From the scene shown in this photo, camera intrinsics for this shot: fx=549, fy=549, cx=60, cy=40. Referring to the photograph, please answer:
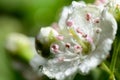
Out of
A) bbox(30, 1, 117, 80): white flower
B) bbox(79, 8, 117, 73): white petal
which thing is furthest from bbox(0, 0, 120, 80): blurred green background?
bbox(79, 8, 117, 73): white petal

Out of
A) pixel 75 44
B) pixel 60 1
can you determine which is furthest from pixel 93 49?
pixel 60 1

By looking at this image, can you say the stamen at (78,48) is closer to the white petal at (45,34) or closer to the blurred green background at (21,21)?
the white petal at (45,34)

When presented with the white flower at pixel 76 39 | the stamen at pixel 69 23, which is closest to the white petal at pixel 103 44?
the white flower at pixel 76 39

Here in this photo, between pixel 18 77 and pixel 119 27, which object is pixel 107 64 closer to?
pixel 119 27

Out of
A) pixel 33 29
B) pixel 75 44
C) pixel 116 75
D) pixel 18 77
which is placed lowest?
pixel 116 75

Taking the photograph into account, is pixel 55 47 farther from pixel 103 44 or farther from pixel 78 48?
pixel 103 44

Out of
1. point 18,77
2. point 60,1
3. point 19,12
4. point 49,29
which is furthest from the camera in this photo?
point 19,12

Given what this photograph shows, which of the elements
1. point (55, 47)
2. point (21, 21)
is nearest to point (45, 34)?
point (55, 47)
